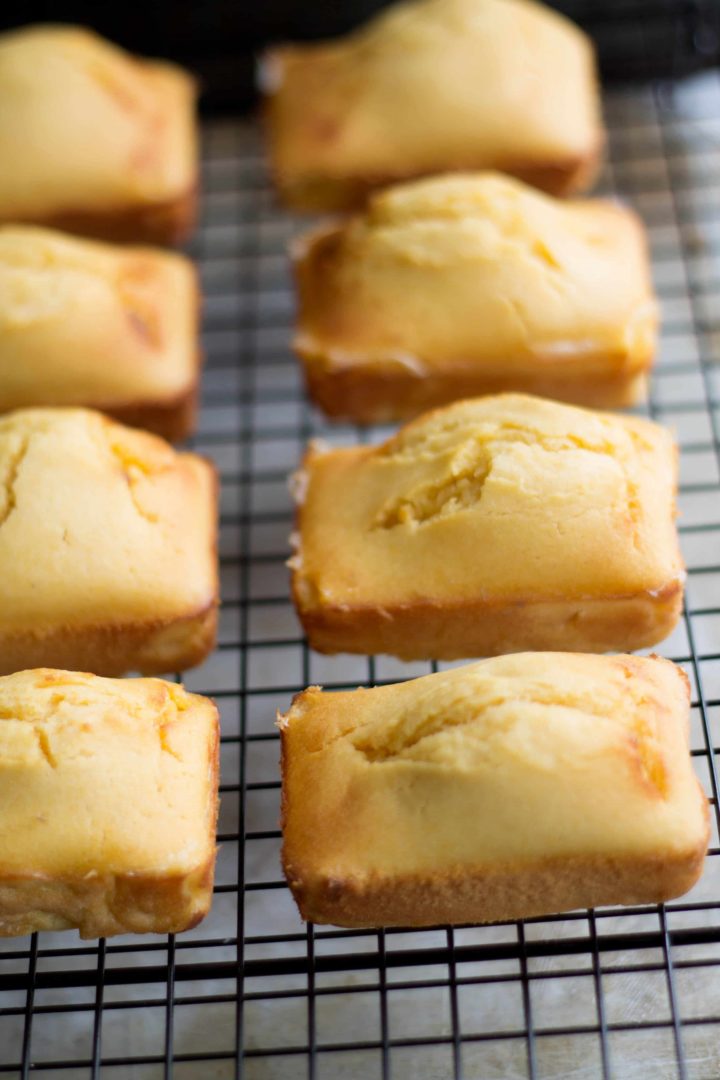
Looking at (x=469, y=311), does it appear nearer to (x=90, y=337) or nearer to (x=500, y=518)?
(x=500, y=518)

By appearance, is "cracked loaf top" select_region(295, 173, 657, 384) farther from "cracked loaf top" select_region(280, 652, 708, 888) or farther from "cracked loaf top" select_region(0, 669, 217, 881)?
"cracked loaf top" select_region(0, 669, 217, 881)

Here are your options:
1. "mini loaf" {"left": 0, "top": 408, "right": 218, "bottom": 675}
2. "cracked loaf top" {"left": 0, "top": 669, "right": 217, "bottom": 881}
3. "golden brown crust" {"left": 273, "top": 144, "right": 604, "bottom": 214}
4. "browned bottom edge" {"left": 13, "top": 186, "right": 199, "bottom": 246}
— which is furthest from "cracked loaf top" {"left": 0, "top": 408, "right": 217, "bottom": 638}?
"golden brown crust" {"left": 273, "top": 144, "right": 604, "bottom": 214}

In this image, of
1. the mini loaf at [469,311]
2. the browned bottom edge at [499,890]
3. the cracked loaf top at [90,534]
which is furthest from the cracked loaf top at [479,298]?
the browned bottom edge at [499,890]

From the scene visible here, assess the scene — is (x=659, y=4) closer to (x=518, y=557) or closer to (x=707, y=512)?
(x=707, y=512)

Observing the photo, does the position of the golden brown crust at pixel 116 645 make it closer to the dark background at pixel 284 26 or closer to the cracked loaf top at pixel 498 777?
the cracked loaf top at pixel 498 777

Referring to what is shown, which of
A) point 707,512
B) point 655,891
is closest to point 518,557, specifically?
point 655,891

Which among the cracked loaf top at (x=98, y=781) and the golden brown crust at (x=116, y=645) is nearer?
the cracked loaf top at (x=98, y=781)
